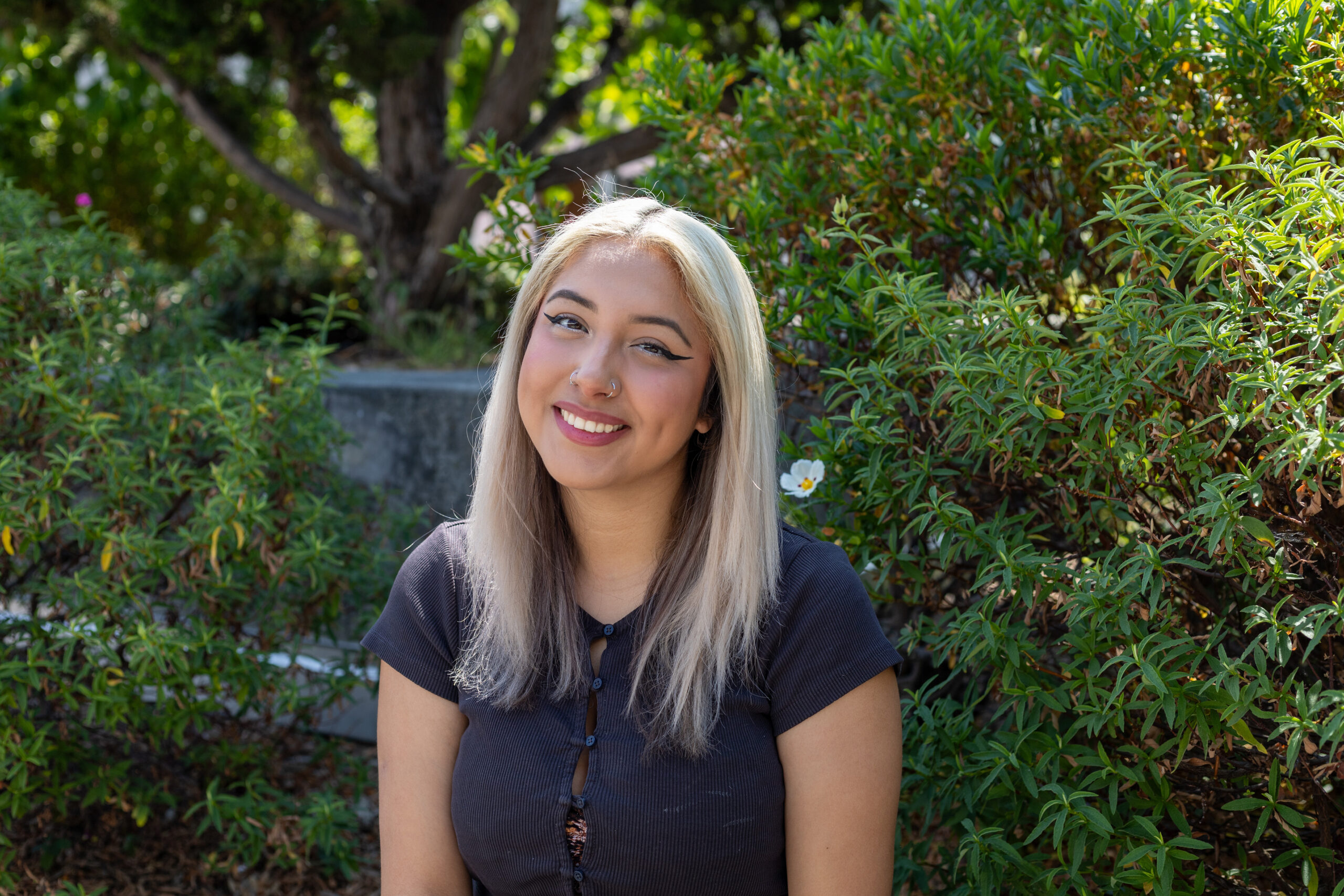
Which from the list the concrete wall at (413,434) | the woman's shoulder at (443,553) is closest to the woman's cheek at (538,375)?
the woman's shoulder at (443,553)

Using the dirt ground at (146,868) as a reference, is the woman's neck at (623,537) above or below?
above

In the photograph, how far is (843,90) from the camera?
2674 mm

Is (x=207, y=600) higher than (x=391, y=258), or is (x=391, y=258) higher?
(x=391, y=258)

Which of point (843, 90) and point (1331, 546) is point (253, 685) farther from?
point (1331, 546)

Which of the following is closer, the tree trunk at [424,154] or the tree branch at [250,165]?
the tree trunk at [424,154]

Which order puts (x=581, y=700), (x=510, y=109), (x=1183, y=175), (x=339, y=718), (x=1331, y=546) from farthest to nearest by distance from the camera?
(x=510, y=109) < (x=339, y=718) < (x=1183, y=175) < (x=581, y=700) < (x=1331, y=546)

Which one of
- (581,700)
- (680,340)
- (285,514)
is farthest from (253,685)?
(680,340)

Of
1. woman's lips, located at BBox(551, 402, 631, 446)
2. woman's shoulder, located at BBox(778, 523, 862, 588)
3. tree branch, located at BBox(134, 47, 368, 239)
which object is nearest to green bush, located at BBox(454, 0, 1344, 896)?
woman's shoulder, located at BBox(778, 523, 862, 588)

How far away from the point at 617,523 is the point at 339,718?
7.77 feet

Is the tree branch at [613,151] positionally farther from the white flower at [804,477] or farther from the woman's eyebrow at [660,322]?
the woman's eyebrow at [660,322]

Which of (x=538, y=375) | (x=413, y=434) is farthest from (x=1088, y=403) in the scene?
(x=413, y=434)

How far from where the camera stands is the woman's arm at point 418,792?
2045mm

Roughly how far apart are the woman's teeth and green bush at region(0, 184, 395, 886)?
40.4 inches

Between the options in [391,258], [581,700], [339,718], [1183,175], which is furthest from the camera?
[391,258]
